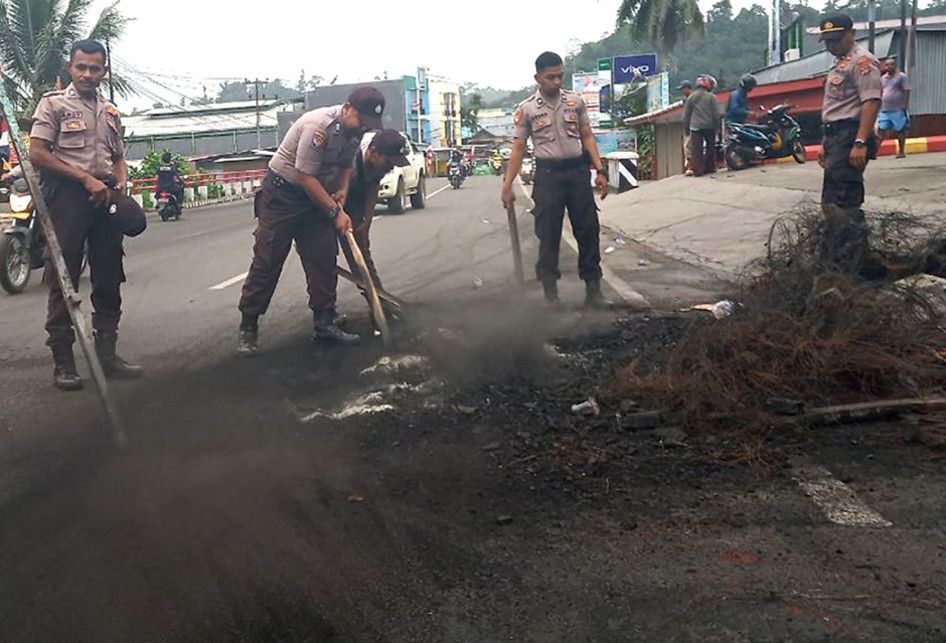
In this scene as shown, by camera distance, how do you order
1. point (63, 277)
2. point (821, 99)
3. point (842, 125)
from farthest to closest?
point (821, 99) < point (842, 125) < point (63, 277)

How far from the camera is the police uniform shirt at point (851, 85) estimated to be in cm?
674

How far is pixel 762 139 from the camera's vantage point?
18.4 m

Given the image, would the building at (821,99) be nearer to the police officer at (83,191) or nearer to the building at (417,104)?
the building at (417,104)

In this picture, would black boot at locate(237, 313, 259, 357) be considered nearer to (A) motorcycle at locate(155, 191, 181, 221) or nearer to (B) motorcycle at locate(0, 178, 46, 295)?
(B) motorcycle at locate(0, 178, 46, 295)

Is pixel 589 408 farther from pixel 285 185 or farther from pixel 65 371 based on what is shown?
pixel 65 371

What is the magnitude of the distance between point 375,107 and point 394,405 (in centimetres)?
211

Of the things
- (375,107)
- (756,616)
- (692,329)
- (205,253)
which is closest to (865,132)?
(692,329)

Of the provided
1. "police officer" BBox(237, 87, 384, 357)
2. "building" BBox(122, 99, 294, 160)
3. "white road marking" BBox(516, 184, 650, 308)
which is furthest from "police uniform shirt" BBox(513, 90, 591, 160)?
"building" BBox(122, 99, 294, 160)

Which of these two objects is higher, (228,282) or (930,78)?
(930,78)

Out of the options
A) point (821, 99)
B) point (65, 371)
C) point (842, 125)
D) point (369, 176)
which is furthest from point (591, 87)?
point (65, 371)

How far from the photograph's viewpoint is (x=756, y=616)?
8.87ft

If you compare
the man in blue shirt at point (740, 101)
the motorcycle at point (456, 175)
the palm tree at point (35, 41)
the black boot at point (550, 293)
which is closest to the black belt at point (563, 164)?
the black boot at point (550, 293)

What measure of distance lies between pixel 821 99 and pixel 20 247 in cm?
2070

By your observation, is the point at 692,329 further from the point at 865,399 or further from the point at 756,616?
the point at 756,616
